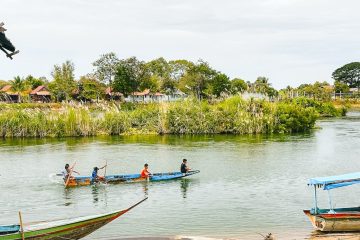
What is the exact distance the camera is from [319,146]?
34500mm

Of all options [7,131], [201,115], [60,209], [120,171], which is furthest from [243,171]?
[7,131]

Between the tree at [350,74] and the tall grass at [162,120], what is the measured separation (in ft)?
259

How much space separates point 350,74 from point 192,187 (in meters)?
106

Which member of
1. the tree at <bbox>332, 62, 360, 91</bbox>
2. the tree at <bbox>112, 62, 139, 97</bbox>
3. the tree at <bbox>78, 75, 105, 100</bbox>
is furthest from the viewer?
the tree at <bbox>332, 62, 360, 91</bbox>

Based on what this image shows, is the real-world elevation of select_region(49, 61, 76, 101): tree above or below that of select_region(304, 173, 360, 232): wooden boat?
above

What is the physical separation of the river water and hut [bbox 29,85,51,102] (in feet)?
144

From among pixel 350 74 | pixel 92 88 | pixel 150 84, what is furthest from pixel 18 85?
pixel 350 74

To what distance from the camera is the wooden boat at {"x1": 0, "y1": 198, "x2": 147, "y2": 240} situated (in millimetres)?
10766

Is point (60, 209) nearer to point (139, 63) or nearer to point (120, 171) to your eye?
point (120, 171)

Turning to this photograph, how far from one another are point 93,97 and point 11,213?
184 feet

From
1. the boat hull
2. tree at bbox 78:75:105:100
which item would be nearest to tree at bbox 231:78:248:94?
tree at bbox 78:75:105:100

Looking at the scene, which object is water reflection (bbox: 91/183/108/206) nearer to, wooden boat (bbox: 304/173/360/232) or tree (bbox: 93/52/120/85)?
wooden boat (bbox: 304/173/360/232)

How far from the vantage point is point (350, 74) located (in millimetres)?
118312

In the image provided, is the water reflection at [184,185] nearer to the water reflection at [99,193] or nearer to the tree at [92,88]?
the water reflection at [99,193]
